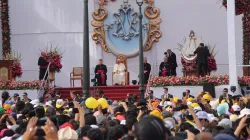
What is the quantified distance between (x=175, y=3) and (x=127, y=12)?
246 centimetres

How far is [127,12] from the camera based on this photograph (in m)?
31.2

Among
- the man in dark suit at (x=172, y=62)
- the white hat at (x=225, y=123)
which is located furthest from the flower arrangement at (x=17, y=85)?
the white hat at (x=225, y=123)

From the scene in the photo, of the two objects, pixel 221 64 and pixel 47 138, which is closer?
pixel 47 138

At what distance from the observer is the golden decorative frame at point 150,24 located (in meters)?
30.9

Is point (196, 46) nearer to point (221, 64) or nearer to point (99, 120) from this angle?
point (221, 64)

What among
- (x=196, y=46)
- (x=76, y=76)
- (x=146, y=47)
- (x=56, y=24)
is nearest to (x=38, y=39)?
(x=56, y=24)

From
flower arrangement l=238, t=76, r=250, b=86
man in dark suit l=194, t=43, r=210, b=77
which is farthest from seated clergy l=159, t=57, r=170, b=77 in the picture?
flower arrangement l=238, t=76, r=250, b=86

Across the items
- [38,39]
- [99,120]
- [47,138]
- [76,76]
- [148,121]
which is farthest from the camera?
[38,39]

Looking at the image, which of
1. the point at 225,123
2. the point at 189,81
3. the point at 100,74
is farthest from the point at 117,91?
the point at 225,123

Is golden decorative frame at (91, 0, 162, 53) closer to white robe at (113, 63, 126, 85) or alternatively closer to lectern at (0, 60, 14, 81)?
white robe at (113, 63, 126, 85)

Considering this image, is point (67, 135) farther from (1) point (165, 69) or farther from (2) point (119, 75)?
(2) point (119, 75)

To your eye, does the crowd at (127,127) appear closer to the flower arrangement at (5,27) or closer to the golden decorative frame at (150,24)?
the golden decorative frame at (150,24)

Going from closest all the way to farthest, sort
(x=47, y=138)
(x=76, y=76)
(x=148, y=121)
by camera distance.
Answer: (x=148, y=121) → (x=47, y=138) → (x=76, y=76)

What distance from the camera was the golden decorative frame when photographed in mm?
30922
